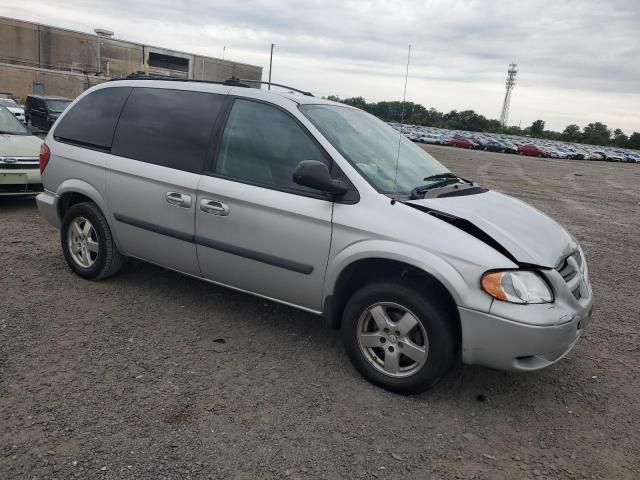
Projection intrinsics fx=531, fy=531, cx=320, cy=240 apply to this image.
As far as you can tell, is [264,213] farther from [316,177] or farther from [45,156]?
[45,156]

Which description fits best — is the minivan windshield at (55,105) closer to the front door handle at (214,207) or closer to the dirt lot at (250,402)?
the dirt lot at (250,402)

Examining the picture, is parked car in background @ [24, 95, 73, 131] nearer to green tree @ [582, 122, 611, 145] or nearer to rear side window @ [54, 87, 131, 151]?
rear side window @ [54, 87, 131, 151]

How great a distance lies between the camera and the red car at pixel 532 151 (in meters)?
56.1

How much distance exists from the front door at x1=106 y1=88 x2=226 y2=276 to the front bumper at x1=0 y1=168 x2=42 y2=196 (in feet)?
11.5

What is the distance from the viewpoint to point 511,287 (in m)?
2.90

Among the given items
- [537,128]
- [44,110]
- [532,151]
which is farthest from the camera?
[537,128]

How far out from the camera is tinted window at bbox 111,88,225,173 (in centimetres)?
398

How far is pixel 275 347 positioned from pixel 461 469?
160 centimetres

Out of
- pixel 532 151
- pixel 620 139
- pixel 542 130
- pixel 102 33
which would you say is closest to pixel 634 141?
pixel 620 139

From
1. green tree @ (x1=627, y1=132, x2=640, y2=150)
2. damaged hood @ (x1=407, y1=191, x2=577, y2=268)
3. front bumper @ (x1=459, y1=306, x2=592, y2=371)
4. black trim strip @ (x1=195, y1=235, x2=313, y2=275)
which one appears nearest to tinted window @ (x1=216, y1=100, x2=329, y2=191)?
black trim strip @ (x1=195, y1=235, x2=313, y2=275)

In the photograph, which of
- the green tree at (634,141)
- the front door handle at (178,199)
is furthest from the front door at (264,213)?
the green tree at (634,141)

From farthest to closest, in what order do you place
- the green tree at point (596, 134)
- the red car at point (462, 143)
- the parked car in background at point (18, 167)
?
1. the green tree at point (596, 134)
2. the red car at point (462, 143)
3. the parked car in background at point (18, 167)

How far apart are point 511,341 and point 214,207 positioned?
2.15 meters

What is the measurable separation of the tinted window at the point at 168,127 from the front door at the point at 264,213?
8.1 inches
